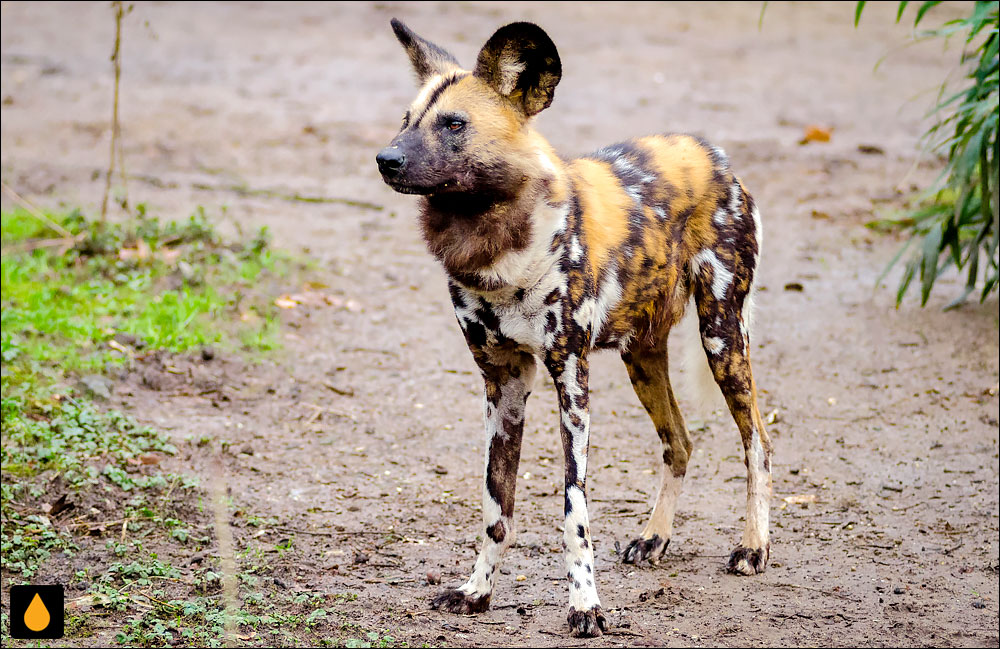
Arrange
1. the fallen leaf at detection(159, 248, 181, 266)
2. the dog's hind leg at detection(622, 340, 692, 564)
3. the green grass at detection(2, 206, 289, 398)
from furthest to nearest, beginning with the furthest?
the fallen leaf at detection(159, 248, 181, 266), the green grass at detection(2, 206, 289, 398), the dog's hind leg at detection(622, 340, 692, 564)

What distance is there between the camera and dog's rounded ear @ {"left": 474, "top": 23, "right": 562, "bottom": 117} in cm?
321

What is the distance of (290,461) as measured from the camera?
481 cm

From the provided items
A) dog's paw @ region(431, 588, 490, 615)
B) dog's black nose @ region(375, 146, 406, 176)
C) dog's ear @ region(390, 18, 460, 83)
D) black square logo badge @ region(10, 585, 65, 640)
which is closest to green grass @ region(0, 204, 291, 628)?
black square logo badge @ region(10, 585, 65, 640)

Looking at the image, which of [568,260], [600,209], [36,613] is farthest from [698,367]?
[36,613]

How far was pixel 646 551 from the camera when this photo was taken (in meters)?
4.05

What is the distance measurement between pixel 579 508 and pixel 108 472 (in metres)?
1.98

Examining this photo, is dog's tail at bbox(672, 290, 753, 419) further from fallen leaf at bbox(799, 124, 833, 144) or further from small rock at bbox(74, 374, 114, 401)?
fallen leaf at bbox(799, 124, 833, 144)

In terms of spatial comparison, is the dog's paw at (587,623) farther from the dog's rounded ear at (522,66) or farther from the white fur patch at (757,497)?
the dog's rounded ear at (522,66)

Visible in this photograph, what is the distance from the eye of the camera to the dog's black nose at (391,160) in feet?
10.2

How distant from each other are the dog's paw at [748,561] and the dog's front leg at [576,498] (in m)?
0.69

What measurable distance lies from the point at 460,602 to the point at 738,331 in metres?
1.43

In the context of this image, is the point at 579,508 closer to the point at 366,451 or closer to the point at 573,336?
the point at 573,336

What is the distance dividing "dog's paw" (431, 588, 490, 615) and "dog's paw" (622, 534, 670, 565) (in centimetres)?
68

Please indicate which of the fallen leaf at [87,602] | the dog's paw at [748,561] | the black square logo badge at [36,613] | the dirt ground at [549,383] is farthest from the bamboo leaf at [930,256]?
the black square logo badge at [36,613]
